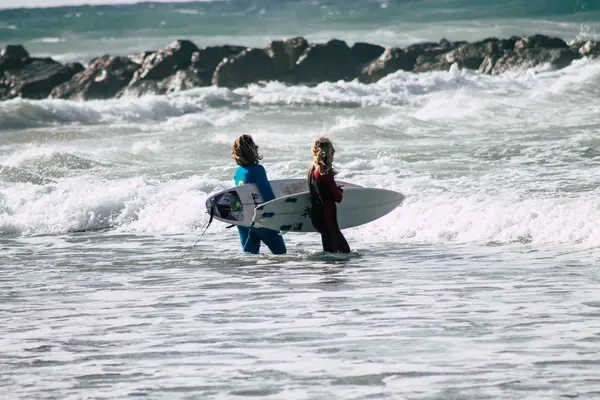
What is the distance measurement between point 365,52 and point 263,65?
197 inches

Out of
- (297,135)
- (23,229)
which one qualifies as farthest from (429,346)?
(297,135)

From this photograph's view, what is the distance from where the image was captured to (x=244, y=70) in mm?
42219

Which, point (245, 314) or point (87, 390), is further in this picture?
point (245, 314)

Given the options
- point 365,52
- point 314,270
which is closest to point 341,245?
point 314,270

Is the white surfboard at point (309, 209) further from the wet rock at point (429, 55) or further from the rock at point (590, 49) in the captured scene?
the rock at point (590, 49)

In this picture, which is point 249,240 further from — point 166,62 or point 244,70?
point 166,62

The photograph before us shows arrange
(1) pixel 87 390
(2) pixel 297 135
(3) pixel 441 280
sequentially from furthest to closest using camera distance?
(2) pixel 297 135
(3) pixel 441 280
(1) pixel 87 390

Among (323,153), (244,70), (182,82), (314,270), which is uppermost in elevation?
(244,70)

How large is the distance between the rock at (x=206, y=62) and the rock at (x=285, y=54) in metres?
1.88

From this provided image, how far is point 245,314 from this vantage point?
22.6 feet

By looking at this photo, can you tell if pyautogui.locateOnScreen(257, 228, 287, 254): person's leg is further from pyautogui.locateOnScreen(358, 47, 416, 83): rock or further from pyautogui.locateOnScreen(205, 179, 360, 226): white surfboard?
pyautogui.locateOnScreen(358, 47, 416, 83): rock

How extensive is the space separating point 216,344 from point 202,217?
20.4 ft

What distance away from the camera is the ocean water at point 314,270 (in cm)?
538

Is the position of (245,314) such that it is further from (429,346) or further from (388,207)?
(388,207)
